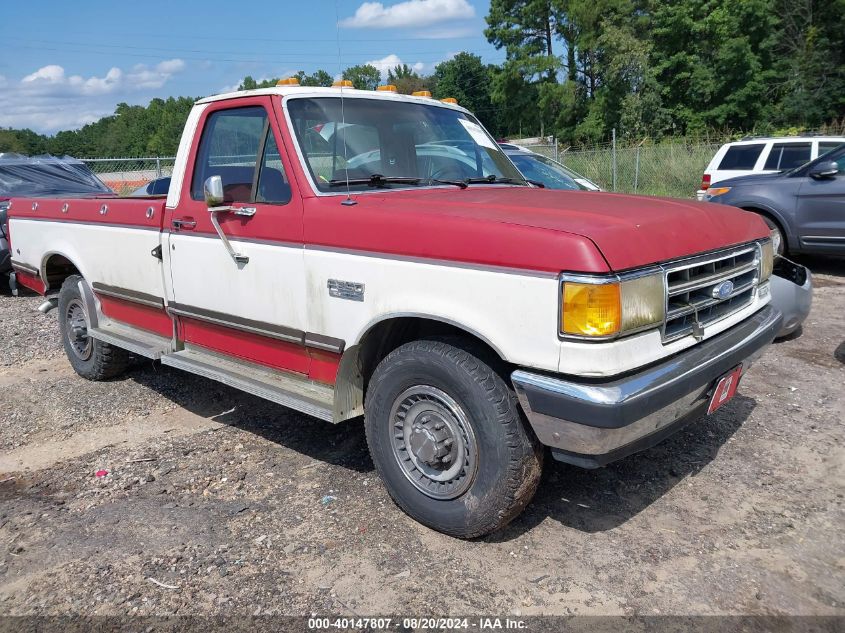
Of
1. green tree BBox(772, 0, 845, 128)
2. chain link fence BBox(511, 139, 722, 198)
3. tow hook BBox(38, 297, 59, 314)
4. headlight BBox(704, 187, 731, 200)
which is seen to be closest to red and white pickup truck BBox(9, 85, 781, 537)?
tow hook BBox(38, 297, 59, 314)

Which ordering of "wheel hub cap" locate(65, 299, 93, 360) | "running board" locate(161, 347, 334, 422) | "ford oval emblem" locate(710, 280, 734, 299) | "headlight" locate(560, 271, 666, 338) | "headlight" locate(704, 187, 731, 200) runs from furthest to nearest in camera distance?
"headlight" locate(704, 187, 731, 200)
"wheel hub cap" locate(65, 299, 93, 360)
"running board" locate(161, 347, 334, 422)
"ford oval emblem" locate(710, 280, 734, 299)
"headlight" locate(560, 271, 666, 338)

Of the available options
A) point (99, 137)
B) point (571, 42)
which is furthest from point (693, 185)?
point (99, 137)

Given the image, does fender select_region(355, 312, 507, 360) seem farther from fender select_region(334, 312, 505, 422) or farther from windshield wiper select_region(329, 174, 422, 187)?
windshield wiper select_region(329, 174, 422, 187)

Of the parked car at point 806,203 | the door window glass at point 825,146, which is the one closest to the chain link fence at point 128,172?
the parked car at point 806,203

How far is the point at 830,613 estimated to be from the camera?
271 centimetres

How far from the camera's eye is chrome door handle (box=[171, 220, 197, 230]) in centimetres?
420

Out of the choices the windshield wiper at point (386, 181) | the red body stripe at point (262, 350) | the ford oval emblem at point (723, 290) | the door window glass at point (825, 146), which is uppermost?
the windshield wiper at point (386, 181)

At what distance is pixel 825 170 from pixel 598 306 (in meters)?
7.99

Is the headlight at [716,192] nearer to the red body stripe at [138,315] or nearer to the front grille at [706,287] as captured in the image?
the front grille at [706,287]

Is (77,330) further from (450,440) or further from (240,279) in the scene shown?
(450,440)

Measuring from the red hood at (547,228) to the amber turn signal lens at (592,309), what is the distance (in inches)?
3.1

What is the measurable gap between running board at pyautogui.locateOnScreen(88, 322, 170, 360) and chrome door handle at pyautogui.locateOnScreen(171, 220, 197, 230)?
870mm

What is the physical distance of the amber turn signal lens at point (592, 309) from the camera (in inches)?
102

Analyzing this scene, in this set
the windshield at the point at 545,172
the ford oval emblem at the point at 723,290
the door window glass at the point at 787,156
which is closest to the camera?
the ford oval emblem at the point at 723,290
